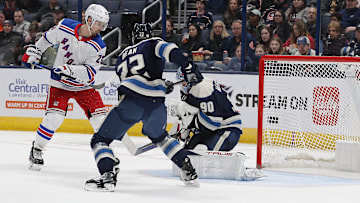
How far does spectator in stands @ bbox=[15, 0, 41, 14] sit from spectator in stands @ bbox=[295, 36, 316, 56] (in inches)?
135

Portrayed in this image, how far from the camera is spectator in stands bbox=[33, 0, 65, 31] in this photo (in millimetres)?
8516

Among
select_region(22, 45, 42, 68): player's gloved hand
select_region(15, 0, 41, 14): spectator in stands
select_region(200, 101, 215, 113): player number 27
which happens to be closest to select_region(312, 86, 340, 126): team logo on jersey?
select_region(200, 101, 215, 113): player number 27

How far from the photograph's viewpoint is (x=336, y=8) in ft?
24.0

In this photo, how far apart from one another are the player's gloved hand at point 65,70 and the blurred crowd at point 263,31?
287cm

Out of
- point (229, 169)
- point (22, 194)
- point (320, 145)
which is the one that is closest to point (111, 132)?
point (22, 194)

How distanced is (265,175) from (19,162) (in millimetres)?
1953

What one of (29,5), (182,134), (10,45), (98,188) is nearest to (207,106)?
(182,134)

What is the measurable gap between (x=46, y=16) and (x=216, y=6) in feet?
7.37

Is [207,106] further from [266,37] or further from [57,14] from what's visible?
[57,14]

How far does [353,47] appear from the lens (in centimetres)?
721

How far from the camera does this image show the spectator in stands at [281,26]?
7.49 meters

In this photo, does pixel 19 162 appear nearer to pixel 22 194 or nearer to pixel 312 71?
pixel 22 194

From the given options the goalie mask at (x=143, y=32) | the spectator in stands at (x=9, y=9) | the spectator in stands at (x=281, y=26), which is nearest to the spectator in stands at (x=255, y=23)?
the spectator in stands at (x=281, y=26)

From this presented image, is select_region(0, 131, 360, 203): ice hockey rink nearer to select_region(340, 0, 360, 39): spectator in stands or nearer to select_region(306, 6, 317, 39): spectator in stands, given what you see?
select_region(306, 6, 317, 39): spectator in stands
